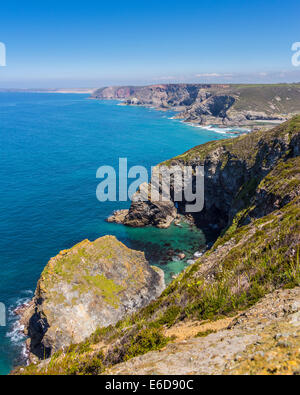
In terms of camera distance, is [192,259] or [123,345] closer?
[123,345]

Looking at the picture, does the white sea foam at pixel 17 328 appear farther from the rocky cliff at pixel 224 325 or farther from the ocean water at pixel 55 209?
the rocky cliff at pixel 224 325

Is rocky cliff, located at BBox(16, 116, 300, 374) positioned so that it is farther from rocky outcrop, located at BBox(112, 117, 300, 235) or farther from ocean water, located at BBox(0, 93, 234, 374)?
rocky outcrop, located at BBox(112, 117, 300, 235)

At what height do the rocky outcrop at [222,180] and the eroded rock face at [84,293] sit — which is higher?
the rocky outcrop at [222,180]

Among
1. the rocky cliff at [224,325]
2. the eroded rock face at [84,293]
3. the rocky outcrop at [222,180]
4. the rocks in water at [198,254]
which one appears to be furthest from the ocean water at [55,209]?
the rocky cliff at [224,325]

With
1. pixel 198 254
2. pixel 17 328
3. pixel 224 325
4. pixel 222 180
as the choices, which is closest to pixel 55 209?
pixel 17 328

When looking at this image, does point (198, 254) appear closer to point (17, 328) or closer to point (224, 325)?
point (17, 328)

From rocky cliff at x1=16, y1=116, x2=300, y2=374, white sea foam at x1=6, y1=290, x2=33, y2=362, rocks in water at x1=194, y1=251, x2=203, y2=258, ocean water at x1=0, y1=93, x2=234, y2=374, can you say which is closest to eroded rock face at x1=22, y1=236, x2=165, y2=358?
white sea foam at x1=6, y1=290, x2=33, y2=362
